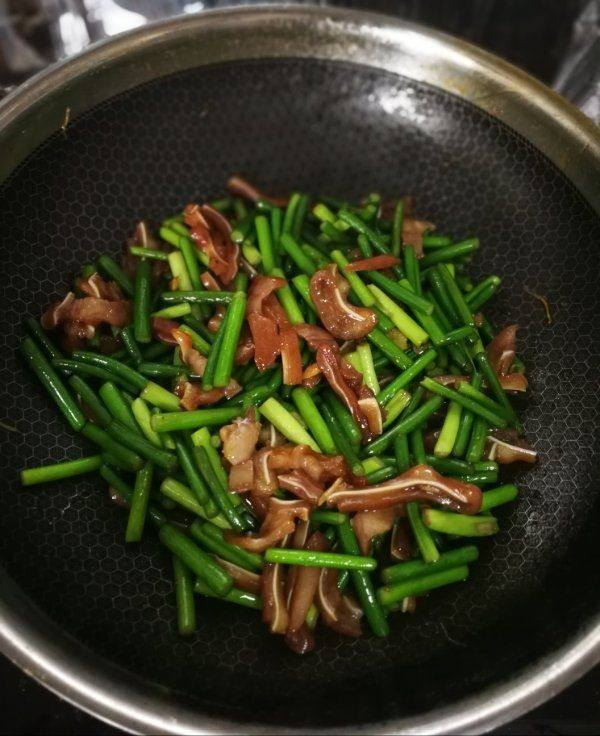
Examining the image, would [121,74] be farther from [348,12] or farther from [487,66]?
[487,66]

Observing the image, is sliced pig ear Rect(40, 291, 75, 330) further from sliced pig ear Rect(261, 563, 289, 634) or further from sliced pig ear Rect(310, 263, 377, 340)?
sliced pig ear Rect(261, 563, 289, 634)

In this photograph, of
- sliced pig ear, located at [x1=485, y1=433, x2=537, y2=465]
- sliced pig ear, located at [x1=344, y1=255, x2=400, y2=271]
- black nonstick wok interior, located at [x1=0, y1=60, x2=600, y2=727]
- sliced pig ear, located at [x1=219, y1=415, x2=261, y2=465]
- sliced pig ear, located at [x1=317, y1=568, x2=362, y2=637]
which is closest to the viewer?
black nonstick wok interior, located at [x1=0, y1=60, x2=600, y2=727]

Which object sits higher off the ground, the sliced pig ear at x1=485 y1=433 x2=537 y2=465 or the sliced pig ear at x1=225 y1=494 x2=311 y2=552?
the sliced pig ear at x1=485 y1=433 x2=537 y2=465

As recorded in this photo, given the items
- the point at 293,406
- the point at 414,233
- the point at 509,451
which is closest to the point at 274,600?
the point at 293,406

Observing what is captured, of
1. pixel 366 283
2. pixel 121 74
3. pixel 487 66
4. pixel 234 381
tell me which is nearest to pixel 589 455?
pixel 366 283

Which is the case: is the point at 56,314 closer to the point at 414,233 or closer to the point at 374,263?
the point at 374,263

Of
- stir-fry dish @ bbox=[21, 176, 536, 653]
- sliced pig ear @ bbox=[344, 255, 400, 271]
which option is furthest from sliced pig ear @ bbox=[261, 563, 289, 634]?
sliced pig ear @ bbox=[344, 255, 400, 271]
